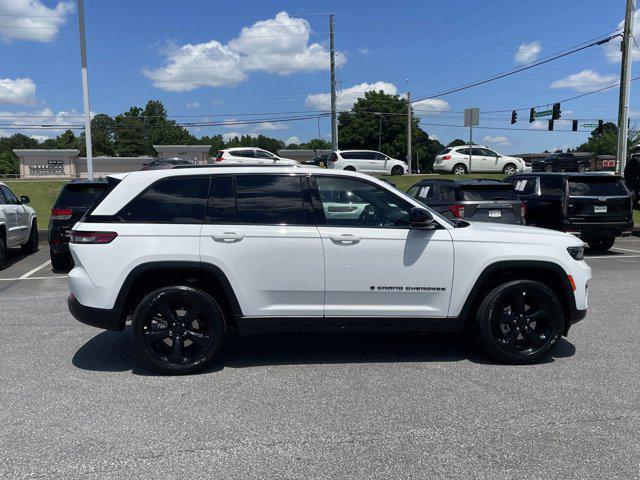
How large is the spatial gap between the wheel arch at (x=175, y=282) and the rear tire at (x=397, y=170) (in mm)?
26389

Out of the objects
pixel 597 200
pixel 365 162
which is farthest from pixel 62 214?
pixel 365 162

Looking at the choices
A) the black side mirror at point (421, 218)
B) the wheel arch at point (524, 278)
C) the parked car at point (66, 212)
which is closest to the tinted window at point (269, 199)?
the black side mirror at point (421, 218)

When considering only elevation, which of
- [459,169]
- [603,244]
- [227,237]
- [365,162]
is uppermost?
[365,162]

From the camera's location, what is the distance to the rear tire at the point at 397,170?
30359 mm

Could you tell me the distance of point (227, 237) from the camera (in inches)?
180

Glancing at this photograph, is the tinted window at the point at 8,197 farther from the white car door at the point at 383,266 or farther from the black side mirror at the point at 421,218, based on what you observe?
the black side mirror at the point at 421,218

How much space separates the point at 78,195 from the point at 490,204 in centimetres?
772

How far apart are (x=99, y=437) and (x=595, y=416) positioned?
345cm

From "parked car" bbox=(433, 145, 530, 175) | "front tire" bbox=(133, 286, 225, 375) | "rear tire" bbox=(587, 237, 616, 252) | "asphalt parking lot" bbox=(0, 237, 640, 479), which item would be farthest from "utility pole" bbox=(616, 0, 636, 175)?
"front tire" bbox=(133, 286, 225, 375)

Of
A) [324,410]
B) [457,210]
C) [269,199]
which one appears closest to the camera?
[324,410]

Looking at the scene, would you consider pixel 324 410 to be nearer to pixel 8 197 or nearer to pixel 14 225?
pixel 14 225

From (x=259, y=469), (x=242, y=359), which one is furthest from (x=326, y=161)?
(x=259, y=469)

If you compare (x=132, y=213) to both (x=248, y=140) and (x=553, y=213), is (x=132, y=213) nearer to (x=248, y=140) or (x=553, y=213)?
(x=553, y=213)

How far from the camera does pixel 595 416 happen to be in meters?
3.83
